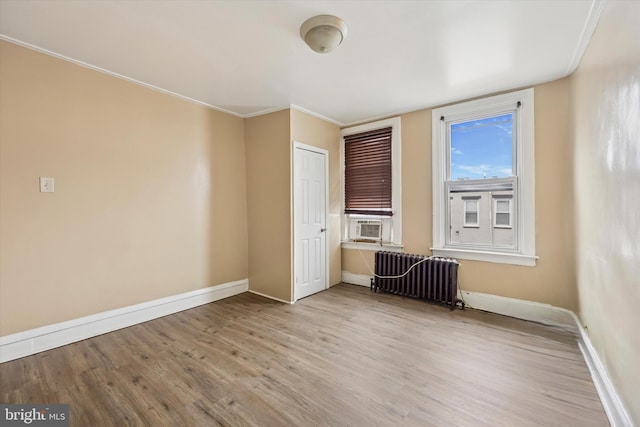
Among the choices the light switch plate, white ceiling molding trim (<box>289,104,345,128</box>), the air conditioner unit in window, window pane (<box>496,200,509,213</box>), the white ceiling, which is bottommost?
the air conditioner unit in window

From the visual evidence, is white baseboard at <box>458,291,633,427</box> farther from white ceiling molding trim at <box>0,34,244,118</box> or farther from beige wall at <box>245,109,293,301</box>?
white ceiling molding trim at <box>0,34,244,118</box>

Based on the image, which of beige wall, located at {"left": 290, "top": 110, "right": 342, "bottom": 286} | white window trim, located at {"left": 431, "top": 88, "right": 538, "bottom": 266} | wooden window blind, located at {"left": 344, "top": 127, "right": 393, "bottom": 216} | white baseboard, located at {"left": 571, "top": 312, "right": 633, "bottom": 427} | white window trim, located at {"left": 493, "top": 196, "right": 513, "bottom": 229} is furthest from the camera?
wooden window blind, located at {"left": 344, "top": 127, "right": 393, "bottom": 216}

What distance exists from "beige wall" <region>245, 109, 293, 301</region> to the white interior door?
0.14 metres

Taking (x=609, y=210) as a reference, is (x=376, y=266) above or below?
below

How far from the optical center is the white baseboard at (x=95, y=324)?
232cm

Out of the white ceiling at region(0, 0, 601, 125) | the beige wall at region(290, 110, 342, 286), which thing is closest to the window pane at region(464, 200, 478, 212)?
the white ceiling at region(0, 0, 601, 125)

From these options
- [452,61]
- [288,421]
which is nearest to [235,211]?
[288,421]

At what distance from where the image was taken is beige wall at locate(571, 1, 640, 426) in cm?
138

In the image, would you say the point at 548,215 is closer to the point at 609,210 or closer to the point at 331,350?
the point at 609,210

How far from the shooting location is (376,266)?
4.15 meters

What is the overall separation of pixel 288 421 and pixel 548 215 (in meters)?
3.27

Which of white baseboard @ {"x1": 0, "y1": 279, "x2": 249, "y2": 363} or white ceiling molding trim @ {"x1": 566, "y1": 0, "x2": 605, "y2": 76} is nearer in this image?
white ceiling molding trim @ {"x1": 566, "y1": 0, "x2": 605, "y2": 76}

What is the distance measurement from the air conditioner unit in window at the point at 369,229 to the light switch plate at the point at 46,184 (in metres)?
3.76

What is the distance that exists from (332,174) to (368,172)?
584 millimetres
